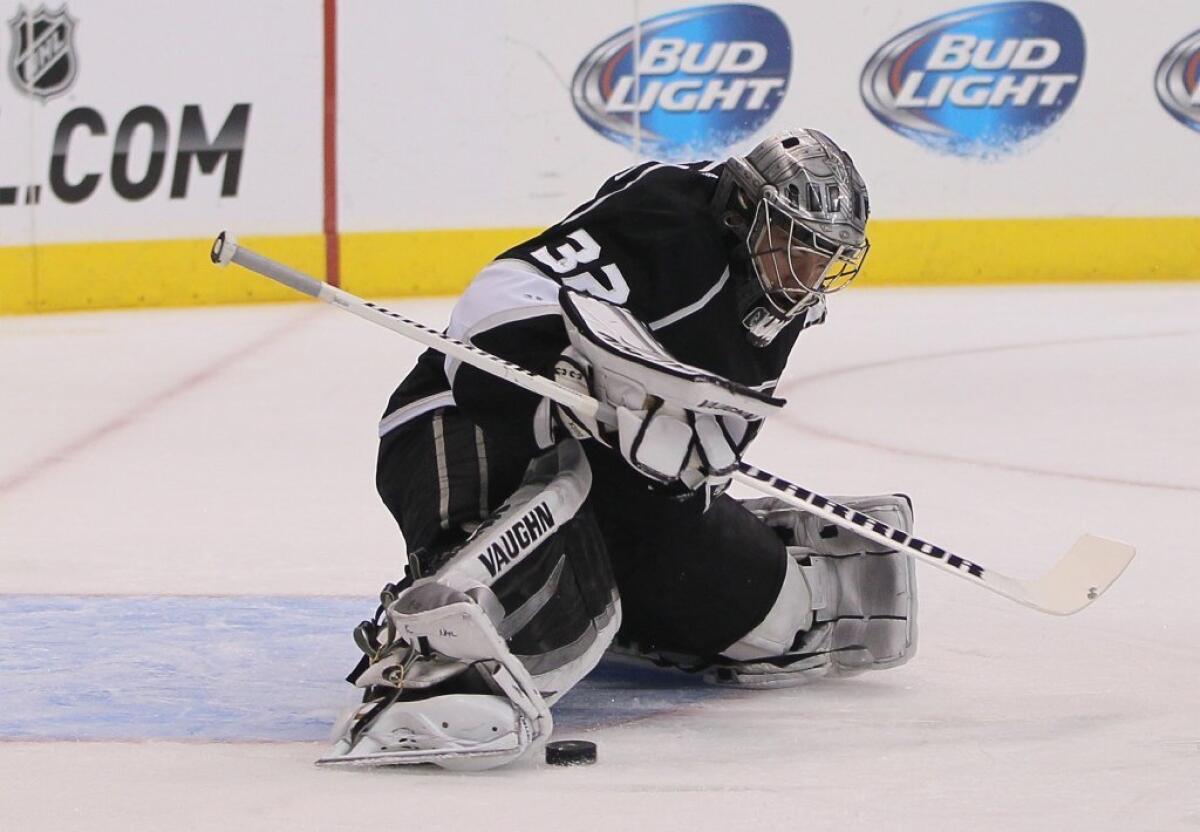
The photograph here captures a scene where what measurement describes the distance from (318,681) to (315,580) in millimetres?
635

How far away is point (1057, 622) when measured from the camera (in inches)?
116

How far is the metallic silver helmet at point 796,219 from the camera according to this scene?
2.28 m

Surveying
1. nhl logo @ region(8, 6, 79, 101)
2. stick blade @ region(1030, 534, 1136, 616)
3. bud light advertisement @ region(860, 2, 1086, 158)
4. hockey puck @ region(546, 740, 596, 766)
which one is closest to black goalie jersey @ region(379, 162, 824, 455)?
hockey puck @ region(546, 740, 596, 766)

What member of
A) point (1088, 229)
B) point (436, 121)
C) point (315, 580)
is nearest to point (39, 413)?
point (315, 580)

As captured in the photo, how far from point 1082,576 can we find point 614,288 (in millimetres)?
756

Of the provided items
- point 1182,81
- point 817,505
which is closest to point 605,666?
point 817,505

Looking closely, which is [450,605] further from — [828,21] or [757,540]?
[828,21]

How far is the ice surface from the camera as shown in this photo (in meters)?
2.05

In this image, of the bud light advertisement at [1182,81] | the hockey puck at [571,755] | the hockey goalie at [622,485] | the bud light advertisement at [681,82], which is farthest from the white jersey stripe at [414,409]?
the bud light advertisement at [1182,81]

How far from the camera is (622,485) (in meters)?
2.49

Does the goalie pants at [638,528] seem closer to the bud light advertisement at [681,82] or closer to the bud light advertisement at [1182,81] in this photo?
the bud light advertisement at [681,82]

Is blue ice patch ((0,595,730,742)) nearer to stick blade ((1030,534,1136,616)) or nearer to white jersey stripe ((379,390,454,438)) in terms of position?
white jersey stripe ((379,390,454,438))

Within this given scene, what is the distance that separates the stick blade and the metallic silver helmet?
52cm

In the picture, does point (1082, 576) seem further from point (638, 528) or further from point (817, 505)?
point (638, 528)
